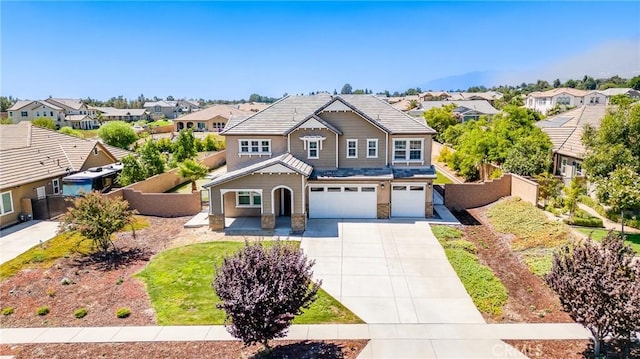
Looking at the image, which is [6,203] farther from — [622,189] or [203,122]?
[203,122]

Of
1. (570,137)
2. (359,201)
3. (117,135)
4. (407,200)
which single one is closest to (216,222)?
(359,201)

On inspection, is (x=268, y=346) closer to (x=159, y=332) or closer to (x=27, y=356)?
(x=159, y=332)

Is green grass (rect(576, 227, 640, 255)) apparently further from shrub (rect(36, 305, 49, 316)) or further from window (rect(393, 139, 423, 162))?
shrub (rect(36, 305, 49, 316))

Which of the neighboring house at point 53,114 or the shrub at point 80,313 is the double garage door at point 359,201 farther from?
the neighboring house at point 53,114

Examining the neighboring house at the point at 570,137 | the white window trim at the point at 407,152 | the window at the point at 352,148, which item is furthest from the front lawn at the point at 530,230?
the window at the point at 352,148

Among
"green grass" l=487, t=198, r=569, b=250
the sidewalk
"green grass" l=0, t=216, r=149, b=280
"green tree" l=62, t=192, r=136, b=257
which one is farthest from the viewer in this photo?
"green grass" l=487, t=198, r=569, b=250

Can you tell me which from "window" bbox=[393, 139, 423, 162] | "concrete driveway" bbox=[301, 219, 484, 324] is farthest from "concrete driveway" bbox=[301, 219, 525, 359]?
"window" bbox=[393, 139, 423, 162]
